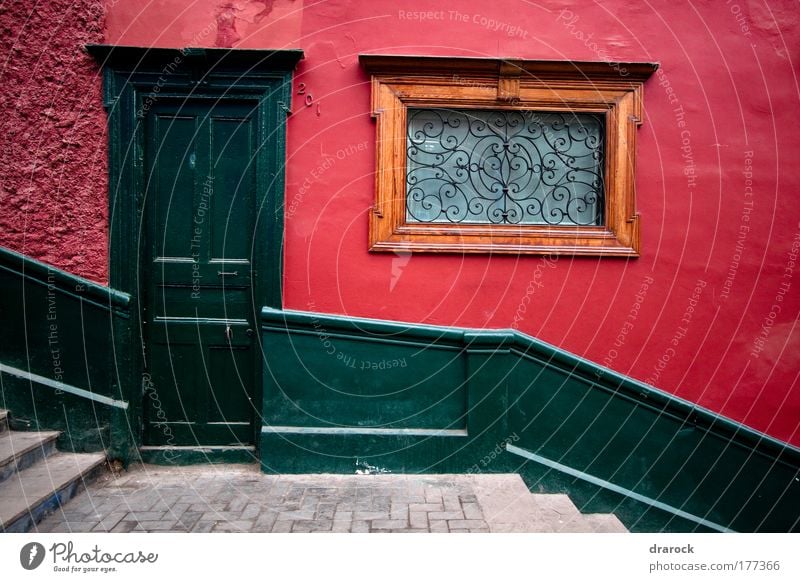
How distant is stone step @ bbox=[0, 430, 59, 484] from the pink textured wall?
1.30 metres

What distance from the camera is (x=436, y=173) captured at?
5.12 metres

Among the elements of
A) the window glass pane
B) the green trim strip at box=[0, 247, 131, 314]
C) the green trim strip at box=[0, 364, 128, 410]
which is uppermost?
the window glass pane

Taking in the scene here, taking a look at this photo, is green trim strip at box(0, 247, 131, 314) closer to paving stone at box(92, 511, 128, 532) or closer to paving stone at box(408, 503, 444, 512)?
paving stone at box(92, 511, 128, 532)

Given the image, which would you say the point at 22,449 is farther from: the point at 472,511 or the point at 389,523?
the point at 472,511

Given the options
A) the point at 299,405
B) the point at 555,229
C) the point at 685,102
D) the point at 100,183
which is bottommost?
the point at 299,405

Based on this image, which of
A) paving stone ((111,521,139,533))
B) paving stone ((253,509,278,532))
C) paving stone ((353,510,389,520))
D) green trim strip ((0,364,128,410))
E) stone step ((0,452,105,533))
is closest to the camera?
stone step ((0,452,105,533))

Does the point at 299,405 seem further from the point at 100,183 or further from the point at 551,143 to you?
the point at 551,143

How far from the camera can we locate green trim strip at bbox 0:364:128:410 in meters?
4.80

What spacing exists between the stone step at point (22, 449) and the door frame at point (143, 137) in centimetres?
59

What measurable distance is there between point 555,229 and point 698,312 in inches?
55.6

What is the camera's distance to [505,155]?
515 centimetres

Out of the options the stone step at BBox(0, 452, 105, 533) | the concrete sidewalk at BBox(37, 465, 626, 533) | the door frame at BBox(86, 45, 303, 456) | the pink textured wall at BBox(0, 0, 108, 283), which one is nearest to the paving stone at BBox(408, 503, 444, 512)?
the concrete sidewalk at BBox(37, 465, 626, 533)

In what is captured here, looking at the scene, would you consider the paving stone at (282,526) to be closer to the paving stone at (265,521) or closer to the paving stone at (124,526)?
the paving stone at (265,521)

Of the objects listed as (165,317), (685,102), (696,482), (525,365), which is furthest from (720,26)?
(165,317)
